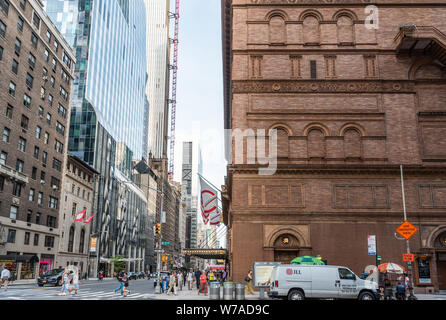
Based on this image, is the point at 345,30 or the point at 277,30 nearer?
the point at 345,30

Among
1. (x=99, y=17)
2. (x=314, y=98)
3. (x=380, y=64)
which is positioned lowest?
(x=314, y=98)

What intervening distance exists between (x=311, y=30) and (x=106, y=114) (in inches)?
2835

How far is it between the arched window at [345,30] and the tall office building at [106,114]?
2327 inches

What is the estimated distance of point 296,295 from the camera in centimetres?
2109

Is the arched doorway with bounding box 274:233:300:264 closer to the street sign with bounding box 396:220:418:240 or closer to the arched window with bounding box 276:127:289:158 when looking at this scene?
the arched window with bounding box 276:127:289:158

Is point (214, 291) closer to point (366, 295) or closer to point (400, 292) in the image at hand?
point (366, 295)

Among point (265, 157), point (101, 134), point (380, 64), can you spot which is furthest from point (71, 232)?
point (380, 64)

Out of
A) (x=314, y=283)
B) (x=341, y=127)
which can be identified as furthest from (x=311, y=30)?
(x=314, y=283)

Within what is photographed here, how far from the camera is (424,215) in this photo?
3353 cm

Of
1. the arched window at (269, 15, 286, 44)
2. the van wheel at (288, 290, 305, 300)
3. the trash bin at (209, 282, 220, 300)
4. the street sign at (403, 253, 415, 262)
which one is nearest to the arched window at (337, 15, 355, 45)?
the arched window at (269, 15, 286, 44)

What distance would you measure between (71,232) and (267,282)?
49318mm

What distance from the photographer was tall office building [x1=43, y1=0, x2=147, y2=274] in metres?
86.9
